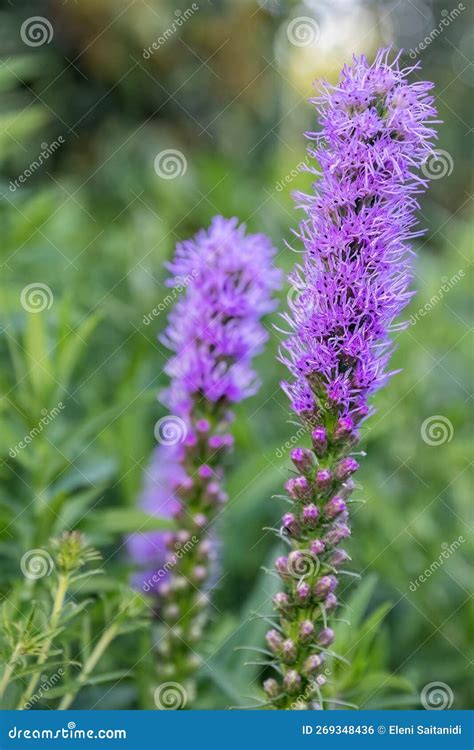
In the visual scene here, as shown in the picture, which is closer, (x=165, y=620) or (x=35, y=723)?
(x=35, y=723)

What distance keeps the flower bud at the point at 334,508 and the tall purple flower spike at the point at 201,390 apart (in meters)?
Answer: 0.78

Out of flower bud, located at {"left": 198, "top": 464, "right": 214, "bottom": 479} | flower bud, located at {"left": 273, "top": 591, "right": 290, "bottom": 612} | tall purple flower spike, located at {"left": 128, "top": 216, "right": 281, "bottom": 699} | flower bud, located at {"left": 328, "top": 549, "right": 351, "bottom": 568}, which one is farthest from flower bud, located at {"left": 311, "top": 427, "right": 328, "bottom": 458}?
flower bud, located at {"left": 198, "top": 464, "right": 214, "bottom": 479}

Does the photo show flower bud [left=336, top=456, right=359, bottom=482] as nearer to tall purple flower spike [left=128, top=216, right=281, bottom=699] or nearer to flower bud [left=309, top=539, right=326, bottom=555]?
flower bud [left=309, top=539, right=326, bottom=555]

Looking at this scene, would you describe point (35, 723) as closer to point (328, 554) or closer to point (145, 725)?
point (145, 725)

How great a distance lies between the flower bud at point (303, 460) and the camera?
2.06 meters

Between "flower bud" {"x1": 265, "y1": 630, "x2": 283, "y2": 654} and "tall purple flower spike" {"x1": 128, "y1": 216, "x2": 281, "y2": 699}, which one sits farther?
"tall purple flower spike" {"x1": 128, "y1": 216, "x2": 281, "y2": 699}

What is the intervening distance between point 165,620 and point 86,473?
0.56 metres

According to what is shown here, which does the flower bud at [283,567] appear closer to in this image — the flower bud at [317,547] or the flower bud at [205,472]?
the flower bud at [317,547]

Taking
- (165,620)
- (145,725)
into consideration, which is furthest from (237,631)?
(145,725)

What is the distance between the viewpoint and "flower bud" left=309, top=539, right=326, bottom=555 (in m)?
2.01

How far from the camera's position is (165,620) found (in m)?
2.91

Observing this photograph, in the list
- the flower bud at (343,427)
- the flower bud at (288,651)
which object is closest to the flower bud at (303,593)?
the flower bud at (288,651)

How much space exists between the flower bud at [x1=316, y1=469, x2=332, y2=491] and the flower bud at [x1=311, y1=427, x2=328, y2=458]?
0.05 m

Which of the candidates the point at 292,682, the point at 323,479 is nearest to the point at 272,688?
the point at 292,682
